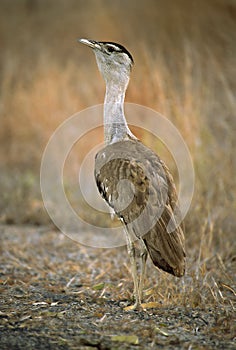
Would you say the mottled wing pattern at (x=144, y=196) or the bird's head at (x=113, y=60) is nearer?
the mottled wing pattern at (x=144, y=196)

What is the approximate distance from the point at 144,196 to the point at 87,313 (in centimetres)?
71

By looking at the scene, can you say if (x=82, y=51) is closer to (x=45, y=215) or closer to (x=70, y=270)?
(x=45, y=215)

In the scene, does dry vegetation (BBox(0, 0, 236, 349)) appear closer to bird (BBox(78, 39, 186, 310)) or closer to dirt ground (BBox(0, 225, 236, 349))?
dirt ground (BBox(0, 225, 236, 349))

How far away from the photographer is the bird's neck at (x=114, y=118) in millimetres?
3691

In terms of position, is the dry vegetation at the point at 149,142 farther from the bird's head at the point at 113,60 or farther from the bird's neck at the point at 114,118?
the bird's head at the point at 113,60

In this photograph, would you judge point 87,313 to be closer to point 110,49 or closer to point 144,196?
point 144,196

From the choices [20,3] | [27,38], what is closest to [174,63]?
[27,38]

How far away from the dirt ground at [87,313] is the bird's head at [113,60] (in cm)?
137

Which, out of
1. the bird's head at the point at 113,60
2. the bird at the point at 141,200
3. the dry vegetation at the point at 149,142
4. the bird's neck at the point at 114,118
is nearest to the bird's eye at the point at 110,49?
the bird's head at the point at 113,60

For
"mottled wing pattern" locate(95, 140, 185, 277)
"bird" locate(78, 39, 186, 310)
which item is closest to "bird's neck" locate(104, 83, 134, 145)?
"bird" locate(78, 39, 186, 310)

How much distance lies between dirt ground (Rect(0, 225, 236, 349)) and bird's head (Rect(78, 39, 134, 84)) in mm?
1371

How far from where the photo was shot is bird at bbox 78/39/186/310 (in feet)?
10.4

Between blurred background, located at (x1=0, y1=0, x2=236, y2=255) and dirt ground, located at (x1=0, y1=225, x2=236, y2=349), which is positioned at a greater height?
blurred background, located at (x1=0, y1=0, x2=236, y2=255)

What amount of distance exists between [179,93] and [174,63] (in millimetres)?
682
